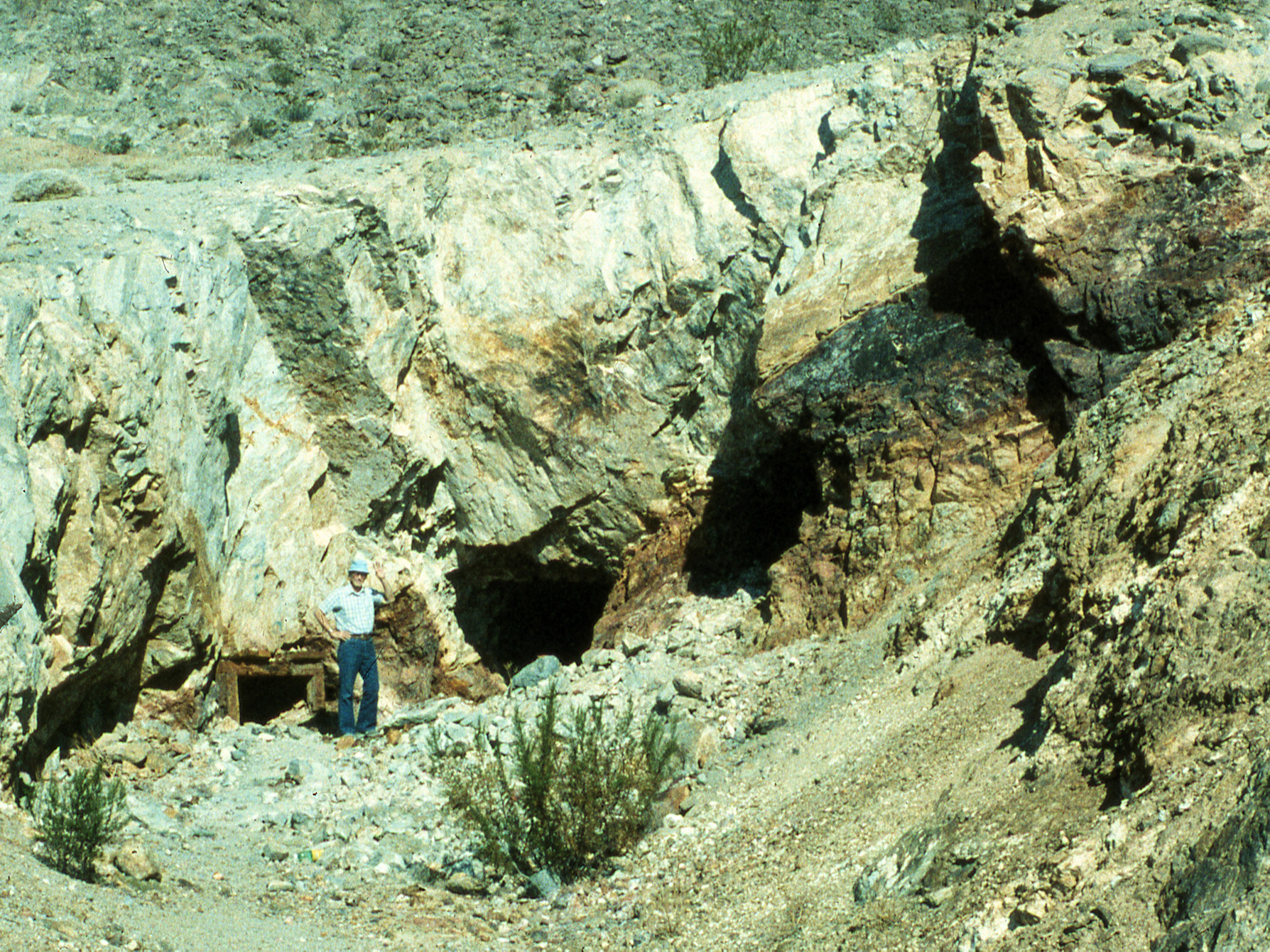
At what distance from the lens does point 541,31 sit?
12914 mm

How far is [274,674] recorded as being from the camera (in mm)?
8508

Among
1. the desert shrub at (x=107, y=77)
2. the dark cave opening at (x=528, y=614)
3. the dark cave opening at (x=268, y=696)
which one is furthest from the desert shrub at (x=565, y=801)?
the desert shrub at (x=107, y=77)

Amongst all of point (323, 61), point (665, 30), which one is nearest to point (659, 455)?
point (665, 30)

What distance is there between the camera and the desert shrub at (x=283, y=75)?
12.6m

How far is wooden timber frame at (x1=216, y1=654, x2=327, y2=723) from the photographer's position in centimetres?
804

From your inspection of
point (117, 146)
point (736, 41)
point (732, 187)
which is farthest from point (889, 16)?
point (117, 146)

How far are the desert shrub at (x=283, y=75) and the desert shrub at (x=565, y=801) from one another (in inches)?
371

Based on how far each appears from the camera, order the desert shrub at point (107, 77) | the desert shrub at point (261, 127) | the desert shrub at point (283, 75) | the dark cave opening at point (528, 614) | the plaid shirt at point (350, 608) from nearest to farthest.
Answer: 1. the plaid shirt at point (350, 608)
2. the dark cave opening at point (528, 614)
3. the desert shrub at point (261, 127)
4. the desert shrub at point (107, 77)
5. the desert shrub at point (283, 75)

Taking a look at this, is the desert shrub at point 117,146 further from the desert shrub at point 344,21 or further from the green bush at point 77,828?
the green bush at point 77,828

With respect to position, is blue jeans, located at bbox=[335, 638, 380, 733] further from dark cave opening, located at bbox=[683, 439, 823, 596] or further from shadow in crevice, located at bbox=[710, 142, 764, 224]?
shadow in crevice, located at bbox=[710, 142, 764, 224]

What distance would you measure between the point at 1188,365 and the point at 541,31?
8.91 m

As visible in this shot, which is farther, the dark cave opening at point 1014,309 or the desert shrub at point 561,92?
the desert shrub at point 561,92

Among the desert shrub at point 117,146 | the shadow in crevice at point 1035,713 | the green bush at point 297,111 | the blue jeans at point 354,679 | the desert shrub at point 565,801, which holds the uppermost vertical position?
the green bush at point 297,111

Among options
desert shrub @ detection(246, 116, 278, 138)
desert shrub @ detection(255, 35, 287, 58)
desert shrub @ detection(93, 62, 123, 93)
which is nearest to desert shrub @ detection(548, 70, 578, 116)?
desert shrub @ detection(246, 116, 278, 138)
